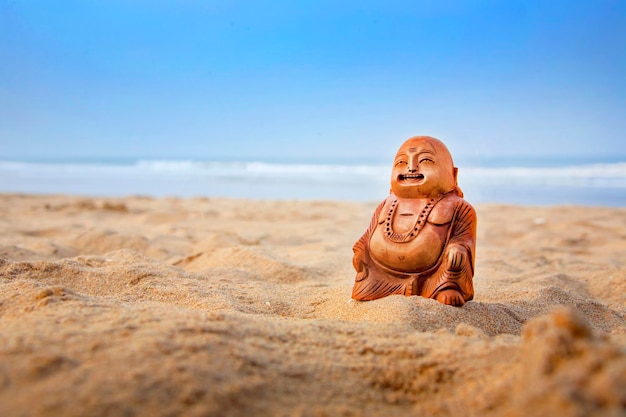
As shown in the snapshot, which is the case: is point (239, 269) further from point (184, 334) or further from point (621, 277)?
point (621, 277)

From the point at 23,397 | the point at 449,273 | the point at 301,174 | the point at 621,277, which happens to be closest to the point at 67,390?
the point at 23,397

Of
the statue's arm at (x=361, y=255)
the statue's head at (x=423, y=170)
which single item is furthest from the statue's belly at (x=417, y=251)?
the statue's head at (x=423, y=170)

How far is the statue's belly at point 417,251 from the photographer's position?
309 cm

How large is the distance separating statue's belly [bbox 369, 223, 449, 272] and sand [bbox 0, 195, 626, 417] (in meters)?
0.26

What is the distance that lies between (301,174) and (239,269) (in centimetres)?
1573

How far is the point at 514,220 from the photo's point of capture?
8.27m

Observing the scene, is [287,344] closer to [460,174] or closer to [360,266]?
[360,266]

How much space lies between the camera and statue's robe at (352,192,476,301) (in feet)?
9.75

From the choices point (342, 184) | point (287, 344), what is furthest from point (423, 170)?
point (342, 184)

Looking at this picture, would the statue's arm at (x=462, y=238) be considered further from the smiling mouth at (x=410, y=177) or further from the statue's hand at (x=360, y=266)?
the statue's hand at (x=360, y=266)

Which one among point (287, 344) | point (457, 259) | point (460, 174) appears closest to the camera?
point (287, 344)

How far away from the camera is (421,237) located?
10.2 ft

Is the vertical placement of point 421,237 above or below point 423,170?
below

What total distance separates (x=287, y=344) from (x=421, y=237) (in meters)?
1.35
